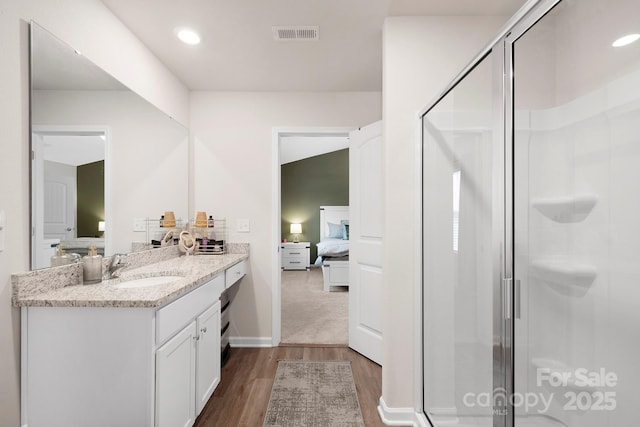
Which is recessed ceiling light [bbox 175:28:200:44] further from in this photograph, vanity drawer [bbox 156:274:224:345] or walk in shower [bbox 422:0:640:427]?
walk in shower [bbox 422:0:640:427]

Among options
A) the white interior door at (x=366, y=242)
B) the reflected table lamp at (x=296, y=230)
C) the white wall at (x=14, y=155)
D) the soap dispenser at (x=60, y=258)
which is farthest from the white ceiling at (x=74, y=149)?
the reflected table lamp at (x=296, y=230)

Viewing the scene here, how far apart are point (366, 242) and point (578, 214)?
6.55 feet

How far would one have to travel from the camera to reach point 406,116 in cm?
199

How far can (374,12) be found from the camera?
1.94 metres

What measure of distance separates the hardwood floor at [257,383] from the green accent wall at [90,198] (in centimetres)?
131

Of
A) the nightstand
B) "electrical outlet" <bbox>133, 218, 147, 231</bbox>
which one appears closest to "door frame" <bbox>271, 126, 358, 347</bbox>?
"electrical outlet" <bbox>133, 218, 147, 231</bbox>

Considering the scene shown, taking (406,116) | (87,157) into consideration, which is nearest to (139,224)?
(87,157)

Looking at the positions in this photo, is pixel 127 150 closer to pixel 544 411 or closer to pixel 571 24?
pixel 571 24

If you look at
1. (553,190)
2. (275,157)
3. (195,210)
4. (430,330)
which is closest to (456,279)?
(430,330)

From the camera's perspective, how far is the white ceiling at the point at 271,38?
6.18 feet

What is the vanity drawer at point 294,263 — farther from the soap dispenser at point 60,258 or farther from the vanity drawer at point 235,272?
the soap dispenser at point 60,258

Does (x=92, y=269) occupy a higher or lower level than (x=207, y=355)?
higher

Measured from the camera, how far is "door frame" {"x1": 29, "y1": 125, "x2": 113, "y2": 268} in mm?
1403

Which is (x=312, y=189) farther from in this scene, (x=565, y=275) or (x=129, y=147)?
(x=565, y=275)
